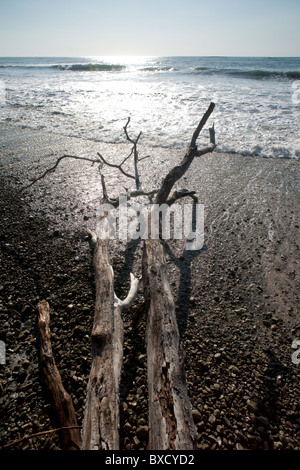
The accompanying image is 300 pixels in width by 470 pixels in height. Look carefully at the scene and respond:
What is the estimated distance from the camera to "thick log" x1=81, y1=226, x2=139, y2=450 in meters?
1.42

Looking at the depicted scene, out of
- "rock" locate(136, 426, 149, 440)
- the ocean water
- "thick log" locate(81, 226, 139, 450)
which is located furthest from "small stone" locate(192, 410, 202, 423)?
the ocean water

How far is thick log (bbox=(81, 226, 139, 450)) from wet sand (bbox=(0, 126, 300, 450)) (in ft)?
0.88

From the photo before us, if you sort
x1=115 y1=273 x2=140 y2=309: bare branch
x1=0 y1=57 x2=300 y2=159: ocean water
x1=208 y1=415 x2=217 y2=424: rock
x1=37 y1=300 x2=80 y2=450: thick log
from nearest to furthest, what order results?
x1=37 y1=300 x2=80 y2=450: thick log
x1=208 y1=415 x2=217 y2=424: rock
x1=115 y1=273 x2=140 y2=309: bare branch
x1=0 y1=57 x2=300 y2=159: ocean water

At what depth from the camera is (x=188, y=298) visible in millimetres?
2877

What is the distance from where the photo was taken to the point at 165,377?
1.65 meters

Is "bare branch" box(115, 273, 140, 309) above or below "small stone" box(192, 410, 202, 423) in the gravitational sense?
above

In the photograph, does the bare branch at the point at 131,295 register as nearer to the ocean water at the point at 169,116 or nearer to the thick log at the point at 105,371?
the thick log at the point at 105,371

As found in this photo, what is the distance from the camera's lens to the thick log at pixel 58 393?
1.66 m

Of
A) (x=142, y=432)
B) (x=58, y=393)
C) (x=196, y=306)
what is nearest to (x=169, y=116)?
(x=196, y=306)

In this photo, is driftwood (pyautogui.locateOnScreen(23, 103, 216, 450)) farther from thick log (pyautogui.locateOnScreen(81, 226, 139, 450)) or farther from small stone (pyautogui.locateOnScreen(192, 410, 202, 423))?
small stone (pyautogui.locateOnScreen(192, 410, 202, 423))

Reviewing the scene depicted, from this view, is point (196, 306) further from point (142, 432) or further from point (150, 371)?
point (142, 432)

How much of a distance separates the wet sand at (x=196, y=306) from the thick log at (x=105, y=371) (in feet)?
0.88

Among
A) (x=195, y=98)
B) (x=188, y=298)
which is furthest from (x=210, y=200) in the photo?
(x=195, y=98)

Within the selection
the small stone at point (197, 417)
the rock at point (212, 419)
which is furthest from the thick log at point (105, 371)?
the rock at point (212, 419)
